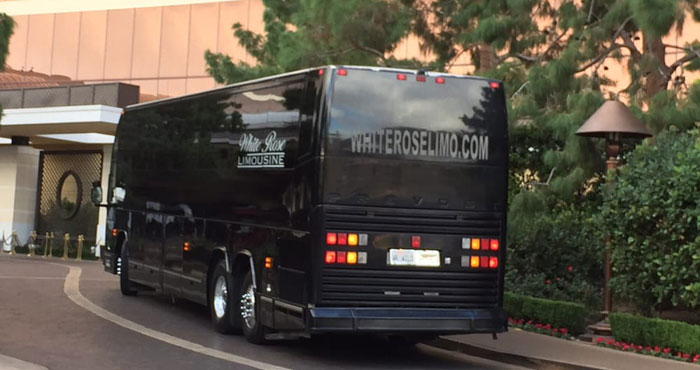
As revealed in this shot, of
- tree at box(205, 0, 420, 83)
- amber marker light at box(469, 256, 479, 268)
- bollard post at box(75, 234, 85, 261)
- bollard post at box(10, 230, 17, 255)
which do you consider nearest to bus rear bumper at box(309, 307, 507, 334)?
amber marker light at box(469, 256, 479, 268)

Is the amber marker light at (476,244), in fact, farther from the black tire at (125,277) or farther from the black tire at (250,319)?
the black tire at (125,277)

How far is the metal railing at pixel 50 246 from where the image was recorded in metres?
34.3

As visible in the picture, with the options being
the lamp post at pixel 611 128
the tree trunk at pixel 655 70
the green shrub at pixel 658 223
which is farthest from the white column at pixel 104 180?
the green shrub at pixel 658 223

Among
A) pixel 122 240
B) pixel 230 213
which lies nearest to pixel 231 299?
pixel 230 213

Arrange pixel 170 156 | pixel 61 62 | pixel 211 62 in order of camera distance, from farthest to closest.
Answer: pixel 61 62 < pixel 211 62 < pixel 170 156

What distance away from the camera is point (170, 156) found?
16.5m

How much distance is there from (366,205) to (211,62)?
1539 centimetres

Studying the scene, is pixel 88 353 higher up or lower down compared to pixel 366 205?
lower down

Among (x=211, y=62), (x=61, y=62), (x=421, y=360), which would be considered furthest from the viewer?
(x=61, y=62)

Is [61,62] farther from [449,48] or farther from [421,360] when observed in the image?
[421,360]

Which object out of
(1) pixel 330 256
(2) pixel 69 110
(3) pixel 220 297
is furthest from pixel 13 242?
(1) pixel 330 256

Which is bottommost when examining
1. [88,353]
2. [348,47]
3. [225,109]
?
[88,353]

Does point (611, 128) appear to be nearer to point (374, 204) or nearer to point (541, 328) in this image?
point (541, 328)

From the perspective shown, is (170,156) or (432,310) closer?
(432,310)
